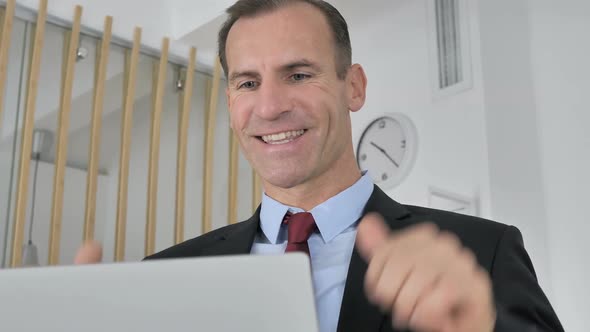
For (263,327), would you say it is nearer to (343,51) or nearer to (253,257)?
(253,257)

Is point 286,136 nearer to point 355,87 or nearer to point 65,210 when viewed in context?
point 355,87

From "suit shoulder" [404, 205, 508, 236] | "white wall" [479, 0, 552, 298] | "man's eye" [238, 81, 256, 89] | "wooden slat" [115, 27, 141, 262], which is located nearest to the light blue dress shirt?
"suit shoulder" [404, 205, 508, 236]

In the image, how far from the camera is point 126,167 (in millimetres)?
3242

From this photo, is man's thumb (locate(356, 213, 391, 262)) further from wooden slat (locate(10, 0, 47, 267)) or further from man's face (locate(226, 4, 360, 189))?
wooden slat (locate(10, 0, 47, 267))

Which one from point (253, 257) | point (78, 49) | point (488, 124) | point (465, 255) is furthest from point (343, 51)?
point (78, 49)

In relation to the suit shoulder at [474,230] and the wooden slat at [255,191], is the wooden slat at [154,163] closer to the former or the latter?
the wooden slat at [255,191]

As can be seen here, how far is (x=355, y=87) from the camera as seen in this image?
5.01 feet

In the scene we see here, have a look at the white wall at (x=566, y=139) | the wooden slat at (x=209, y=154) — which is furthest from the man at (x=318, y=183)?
the wooden slat at (x=209, y=154)

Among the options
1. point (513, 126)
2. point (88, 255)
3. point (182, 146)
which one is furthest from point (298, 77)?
point (182, 146)

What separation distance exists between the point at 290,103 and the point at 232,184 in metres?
2.41

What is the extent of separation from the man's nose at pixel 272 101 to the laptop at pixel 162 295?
83 centimetres

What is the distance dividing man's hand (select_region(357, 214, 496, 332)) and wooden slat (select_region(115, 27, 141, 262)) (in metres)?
2.73

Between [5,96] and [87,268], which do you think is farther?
[5,96]

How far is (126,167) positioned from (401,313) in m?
2.80
